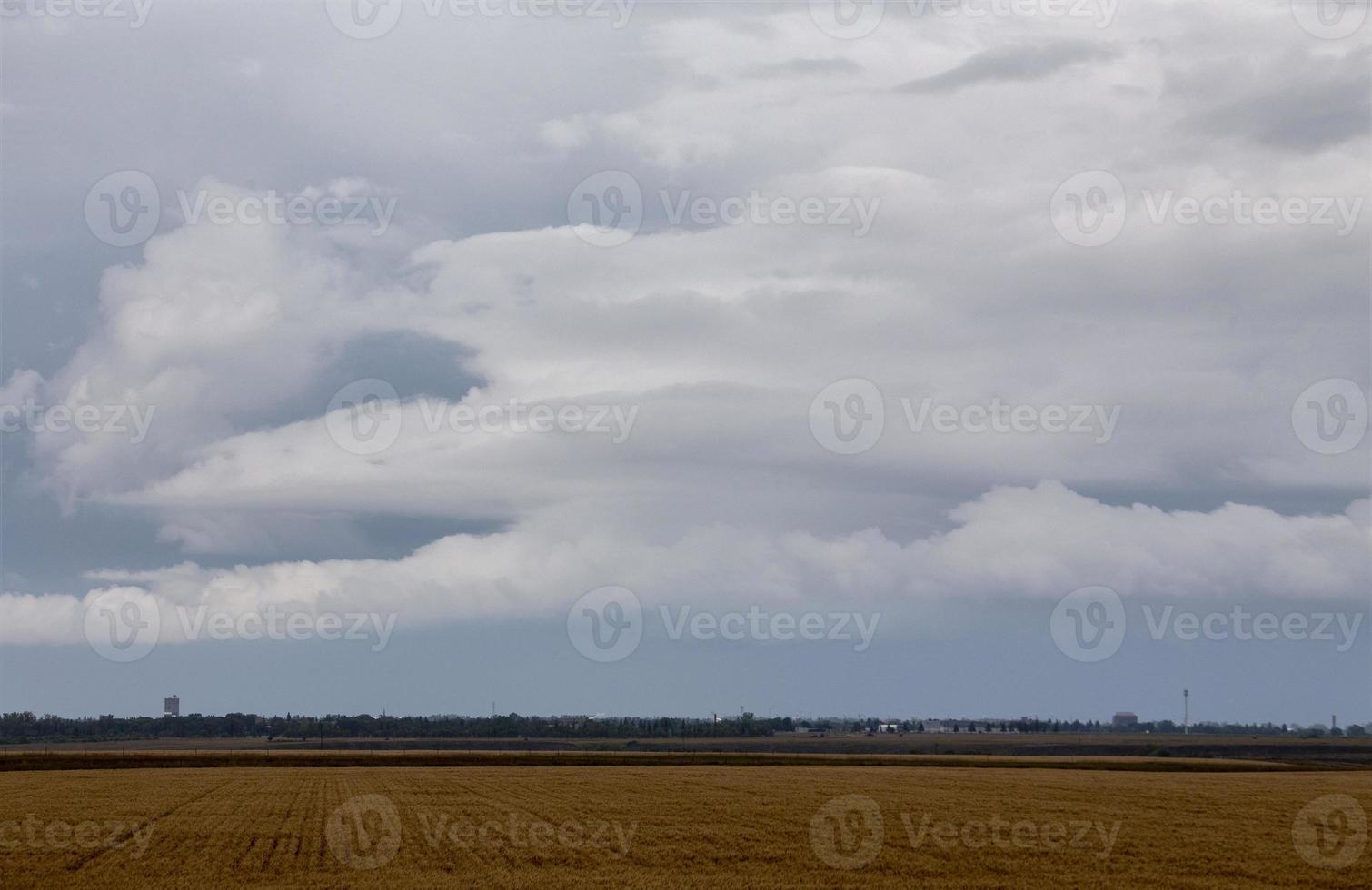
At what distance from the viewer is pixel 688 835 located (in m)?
48.0

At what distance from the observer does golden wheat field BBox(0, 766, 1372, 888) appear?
38.2 m

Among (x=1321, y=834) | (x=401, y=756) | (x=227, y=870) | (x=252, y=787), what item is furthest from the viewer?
(x=401, y=756)

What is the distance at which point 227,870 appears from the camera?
39.7 meters

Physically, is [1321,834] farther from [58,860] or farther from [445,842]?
[58,860]

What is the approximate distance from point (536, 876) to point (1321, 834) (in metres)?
31.3

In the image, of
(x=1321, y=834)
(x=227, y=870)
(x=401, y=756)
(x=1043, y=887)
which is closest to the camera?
(x=1043, y=887)

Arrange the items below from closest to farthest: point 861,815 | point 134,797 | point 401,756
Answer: point 861,815
point 134,797
point 401,756

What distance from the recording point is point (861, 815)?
2208 inches

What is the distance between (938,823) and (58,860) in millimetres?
32328

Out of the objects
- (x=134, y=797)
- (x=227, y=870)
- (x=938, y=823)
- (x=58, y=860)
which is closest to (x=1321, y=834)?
(x=938, y=823)

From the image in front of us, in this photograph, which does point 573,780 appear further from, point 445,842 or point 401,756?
point 401,756

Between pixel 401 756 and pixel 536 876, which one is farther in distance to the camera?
pixel 401 756

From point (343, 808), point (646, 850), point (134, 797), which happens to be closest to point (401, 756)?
point (134, 797)

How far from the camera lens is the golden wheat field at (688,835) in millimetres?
38188
